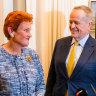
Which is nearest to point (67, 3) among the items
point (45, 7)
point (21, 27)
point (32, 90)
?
point (45, 7)

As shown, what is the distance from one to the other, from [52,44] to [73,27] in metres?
0.49

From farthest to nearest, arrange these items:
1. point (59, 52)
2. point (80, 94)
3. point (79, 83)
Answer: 1. point (59, 52)
2. point (79, 83)
3. point (80, 94)

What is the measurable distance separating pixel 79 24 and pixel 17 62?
646mm

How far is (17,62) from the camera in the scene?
1542mm

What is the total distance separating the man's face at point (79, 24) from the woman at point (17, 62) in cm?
43

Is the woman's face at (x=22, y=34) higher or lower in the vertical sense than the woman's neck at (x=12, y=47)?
higher

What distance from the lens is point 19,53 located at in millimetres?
1611

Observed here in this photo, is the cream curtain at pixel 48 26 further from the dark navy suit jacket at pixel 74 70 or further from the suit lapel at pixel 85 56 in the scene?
the suit lapel at pixel 85 56

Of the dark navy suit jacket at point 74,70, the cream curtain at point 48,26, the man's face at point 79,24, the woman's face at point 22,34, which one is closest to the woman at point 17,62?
the woman's face at point 22,34

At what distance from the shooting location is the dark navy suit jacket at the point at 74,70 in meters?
1.71

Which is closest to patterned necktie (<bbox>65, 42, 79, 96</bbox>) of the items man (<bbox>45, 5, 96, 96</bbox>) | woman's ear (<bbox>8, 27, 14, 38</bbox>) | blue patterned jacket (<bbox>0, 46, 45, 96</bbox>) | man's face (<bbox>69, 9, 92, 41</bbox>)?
man (<bbox>45, 5, 96, 96</bbox>)

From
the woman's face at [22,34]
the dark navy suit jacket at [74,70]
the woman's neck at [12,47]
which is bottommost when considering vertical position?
the dark navy suit jacket at [74,70]

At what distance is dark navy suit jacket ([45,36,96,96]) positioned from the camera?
171 centimetres

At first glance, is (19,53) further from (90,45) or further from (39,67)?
(90,45)
